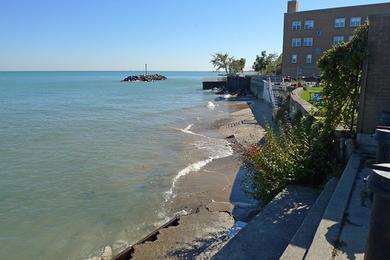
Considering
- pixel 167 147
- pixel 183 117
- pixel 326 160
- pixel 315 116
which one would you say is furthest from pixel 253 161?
pixel 183 117

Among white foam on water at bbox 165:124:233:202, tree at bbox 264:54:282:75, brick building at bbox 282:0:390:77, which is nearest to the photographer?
white foam on water at bbox 165:124:233:202

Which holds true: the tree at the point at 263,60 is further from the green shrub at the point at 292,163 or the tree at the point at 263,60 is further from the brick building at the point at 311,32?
the green shrub at the point at 292,163

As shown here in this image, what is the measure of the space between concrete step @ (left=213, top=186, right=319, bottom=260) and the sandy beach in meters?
1.13

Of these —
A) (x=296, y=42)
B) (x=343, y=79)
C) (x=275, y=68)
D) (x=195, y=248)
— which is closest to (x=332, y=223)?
(x=195, y=248)

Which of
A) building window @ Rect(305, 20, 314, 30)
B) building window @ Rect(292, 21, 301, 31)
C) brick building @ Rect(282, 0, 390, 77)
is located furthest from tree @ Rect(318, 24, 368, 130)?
building window @ Rect(292, 21, 301, 31)

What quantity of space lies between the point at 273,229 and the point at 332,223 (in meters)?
1.29

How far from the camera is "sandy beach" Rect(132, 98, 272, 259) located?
23.2 feet

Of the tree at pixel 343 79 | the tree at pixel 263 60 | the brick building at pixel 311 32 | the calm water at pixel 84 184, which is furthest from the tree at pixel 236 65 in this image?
the tree at pixel 343 79

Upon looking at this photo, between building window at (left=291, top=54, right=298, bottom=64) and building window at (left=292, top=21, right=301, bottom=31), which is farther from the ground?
building window at (left=292, top=21, right=301, bottom=31)

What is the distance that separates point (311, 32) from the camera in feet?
162

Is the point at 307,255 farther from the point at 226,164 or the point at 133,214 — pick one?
the point at 226,164

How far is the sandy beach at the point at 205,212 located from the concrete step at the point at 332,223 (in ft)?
7.74

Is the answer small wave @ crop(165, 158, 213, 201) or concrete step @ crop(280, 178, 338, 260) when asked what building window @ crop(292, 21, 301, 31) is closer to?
small wave @ crop(165, 158, 213, 201)

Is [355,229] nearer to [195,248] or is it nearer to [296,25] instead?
[195,248]
